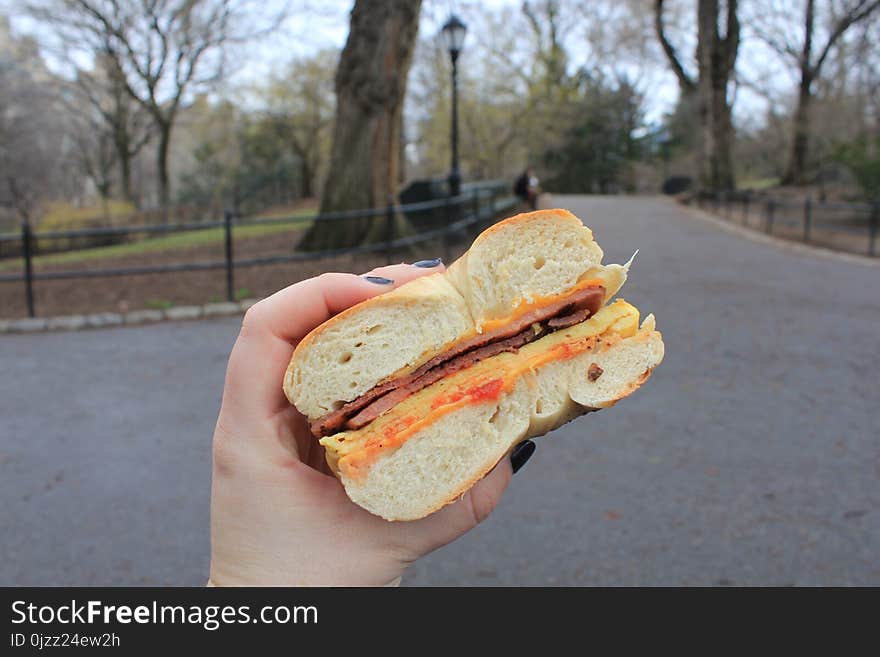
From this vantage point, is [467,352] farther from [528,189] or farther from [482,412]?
[528,189]

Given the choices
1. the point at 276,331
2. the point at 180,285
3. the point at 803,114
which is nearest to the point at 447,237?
the point at 180,285

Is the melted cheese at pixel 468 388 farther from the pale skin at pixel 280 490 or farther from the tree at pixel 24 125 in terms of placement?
the tree at pixel 24 125

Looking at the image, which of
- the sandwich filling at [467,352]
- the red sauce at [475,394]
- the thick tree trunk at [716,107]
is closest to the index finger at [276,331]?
the sandwich filling at [467,352]

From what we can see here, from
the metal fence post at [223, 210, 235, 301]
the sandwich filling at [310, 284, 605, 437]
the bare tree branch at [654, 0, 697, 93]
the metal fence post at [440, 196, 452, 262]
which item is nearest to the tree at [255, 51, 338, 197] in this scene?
the bare tree branch at [654, 0, 697, 93]

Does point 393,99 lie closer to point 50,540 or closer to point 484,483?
point 50,540

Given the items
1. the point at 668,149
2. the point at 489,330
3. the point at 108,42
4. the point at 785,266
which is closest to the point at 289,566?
the point at 489,330

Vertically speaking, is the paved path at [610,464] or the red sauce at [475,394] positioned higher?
the red sauce at [475,394]
